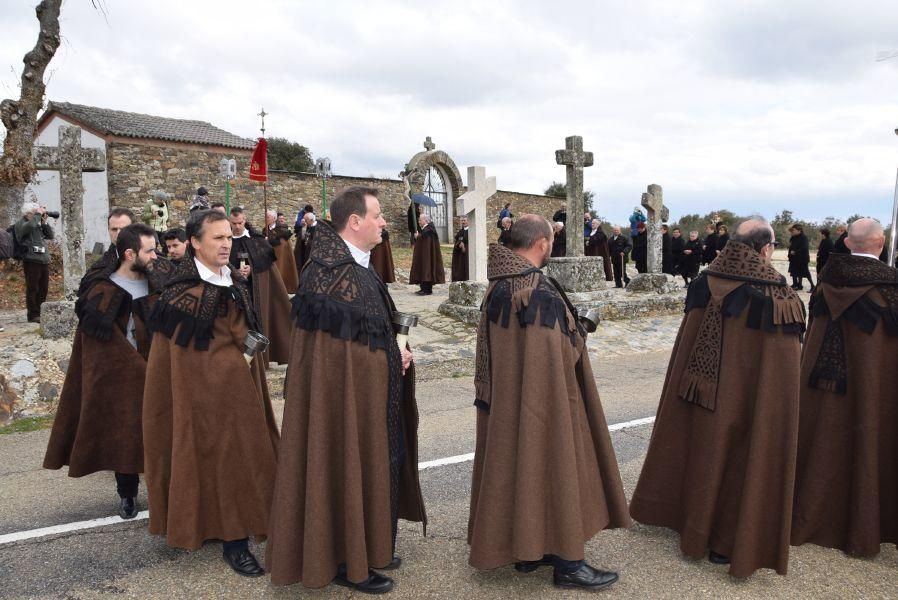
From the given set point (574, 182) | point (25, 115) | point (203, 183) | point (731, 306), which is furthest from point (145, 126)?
point (731, 306)

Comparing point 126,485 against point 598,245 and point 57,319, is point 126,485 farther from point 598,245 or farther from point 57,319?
point 598,245

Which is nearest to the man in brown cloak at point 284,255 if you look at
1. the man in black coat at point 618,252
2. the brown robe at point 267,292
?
the brown robe at point 267,292

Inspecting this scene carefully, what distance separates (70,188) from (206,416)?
7.01m

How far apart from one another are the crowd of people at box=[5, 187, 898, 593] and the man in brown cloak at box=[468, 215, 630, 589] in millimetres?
11

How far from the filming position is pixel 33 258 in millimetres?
9406

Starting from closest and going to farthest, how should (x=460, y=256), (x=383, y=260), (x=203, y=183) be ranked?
(x=383, y=260), (x=460, y=256), (x=203, y=183)

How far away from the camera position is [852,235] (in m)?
3.94

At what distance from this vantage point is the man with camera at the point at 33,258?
30.9 ft

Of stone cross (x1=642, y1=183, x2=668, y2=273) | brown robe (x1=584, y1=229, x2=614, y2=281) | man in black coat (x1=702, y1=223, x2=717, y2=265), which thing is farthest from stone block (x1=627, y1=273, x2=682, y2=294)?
man in black coat (x1=702, y1=223, x2=717, y2=265)

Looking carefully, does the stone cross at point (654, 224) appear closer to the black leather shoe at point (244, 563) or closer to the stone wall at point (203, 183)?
the stone wall at point (203, 183)

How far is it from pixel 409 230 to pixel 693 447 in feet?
66.8

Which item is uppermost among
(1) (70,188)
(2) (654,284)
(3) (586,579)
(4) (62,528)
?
(1) (70,188)

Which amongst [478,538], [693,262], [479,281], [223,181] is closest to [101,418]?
[478,538]

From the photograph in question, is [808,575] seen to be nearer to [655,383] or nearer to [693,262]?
[655,383]
